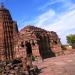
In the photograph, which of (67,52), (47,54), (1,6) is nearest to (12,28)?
(1,6)

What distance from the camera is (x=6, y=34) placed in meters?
47.8

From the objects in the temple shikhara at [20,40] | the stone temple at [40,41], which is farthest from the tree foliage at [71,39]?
the temple shikhara at [20,40]

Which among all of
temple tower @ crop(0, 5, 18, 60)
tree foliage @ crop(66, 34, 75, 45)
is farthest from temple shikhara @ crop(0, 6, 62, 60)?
tree foliage @ crop(66, 34, 75, 45)

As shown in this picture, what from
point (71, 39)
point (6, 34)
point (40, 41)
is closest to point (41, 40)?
point (40, 41)

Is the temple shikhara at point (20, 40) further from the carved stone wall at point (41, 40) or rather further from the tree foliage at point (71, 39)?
the tree foliage at point (71, 39)

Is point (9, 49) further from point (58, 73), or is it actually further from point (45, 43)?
point (58, 73)

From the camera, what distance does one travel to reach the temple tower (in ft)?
154

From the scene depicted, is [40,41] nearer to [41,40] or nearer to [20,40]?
[41,40]

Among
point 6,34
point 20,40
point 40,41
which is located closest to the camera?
point 20,40

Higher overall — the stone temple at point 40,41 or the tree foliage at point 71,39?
the tree foliage at point 71,39

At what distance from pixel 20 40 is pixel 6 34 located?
3.82m

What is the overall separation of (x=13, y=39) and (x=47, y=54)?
7.81 meters

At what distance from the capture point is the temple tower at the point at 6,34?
47062 millimetres

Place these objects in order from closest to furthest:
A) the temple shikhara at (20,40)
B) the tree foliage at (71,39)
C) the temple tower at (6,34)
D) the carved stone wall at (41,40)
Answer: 1. the carved stone wall at (41,40)
2. the temple shikhara at (20,40)
3. the temple tower at (6,34)
4. the tree foliage at (71,39)
